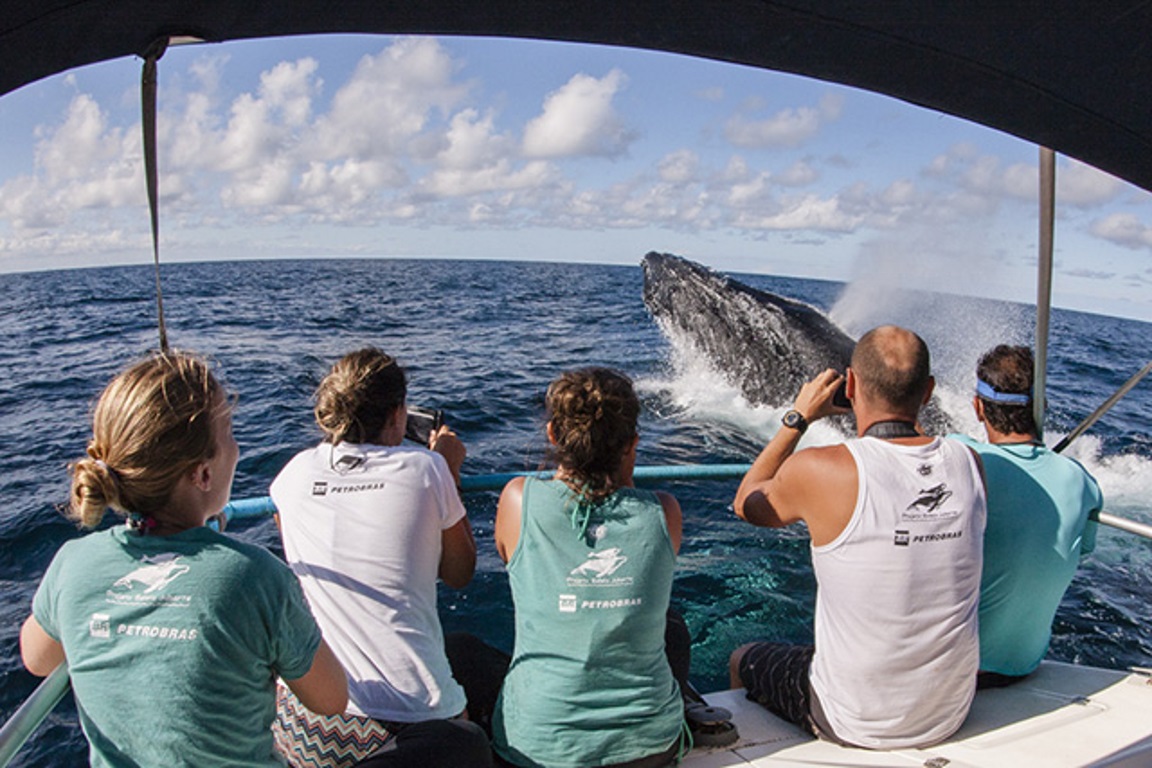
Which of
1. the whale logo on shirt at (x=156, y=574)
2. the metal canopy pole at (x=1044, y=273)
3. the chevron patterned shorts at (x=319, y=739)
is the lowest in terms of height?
the chevron patterned shorts at (x=319, y=739)

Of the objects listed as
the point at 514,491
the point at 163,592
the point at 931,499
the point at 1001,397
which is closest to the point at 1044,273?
the point at 1001,397

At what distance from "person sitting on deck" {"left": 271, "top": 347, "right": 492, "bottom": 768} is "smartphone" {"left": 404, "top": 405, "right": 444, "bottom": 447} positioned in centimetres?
68

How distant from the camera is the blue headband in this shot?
3365 millimetres

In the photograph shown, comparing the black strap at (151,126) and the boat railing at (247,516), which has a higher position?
the black strap at (151,126)

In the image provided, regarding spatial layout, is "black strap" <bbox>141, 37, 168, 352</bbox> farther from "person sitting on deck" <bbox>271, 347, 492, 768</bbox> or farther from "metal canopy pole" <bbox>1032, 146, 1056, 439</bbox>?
"metal canopy pole" <bbox>1032, 146, 1056, 439</bbox>

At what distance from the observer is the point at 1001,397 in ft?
11.1

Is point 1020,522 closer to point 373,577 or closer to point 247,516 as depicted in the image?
point 373,577

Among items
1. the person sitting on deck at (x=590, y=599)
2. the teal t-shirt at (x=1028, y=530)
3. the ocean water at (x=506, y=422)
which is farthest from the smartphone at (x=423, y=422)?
the teal t-shirt at (x=1028, y=530)

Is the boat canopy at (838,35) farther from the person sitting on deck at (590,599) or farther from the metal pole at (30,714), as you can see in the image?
the metal pole at (30,714)

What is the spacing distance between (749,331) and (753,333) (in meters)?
0.10

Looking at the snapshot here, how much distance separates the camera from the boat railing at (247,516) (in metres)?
2.10

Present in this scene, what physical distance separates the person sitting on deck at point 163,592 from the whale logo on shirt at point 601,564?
0.91m

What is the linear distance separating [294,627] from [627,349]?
2240cm

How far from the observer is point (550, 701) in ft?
8.88
